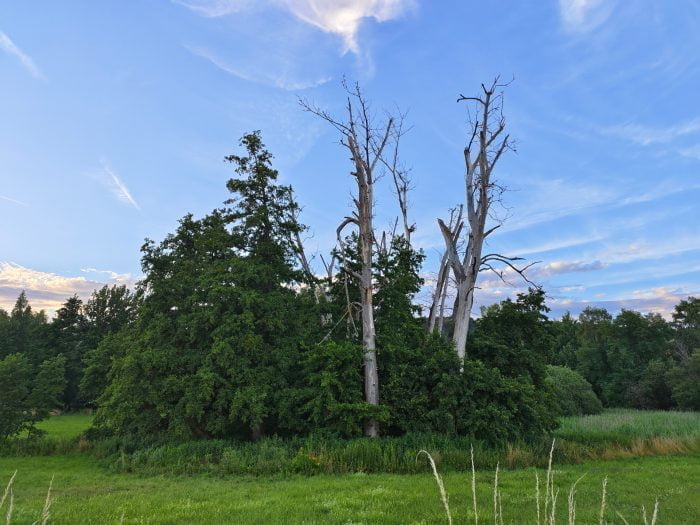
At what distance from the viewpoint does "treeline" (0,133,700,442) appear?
49.9 feet

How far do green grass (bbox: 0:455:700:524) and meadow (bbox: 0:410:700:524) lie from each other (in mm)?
19

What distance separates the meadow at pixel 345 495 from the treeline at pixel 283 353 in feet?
8.95

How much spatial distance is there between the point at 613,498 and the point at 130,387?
1487 cm

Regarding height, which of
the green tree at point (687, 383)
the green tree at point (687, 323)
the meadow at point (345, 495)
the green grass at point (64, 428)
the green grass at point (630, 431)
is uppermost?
the green tree at point (687, 323)

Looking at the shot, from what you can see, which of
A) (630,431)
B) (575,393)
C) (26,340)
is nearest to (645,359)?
(575,393)

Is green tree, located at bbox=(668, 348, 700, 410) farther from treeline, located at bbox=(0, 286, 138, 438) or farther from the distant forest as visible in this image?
treeline, located at bbox=(0, 286, 138, 438)

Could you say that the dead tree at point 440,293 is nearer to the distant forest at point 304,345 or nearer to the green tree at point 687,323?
the distant forest at point 304,345

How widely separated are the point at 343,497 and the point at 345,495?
8.7 inches

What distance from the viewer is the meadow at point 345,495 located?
22.2ft

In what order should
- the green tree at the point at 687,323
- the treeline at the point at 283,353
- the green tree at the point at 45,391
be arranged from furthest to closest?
the green tree at the point at 687,323 → the green tree at the point at 45,391 → the treeline at the point at 283,353

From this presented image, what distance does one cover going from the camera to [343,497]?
7855 millimetres

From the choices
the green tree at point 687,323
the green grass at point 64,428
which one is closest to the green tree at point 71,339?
the green grass at point 64,428

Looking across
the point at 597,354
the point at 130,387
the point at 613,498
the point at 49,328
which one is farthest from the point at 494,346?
the point at 49,328

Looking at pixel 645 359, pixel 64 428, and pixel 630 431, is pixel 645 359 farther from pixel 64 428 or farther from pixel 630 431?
pixel 64 428
